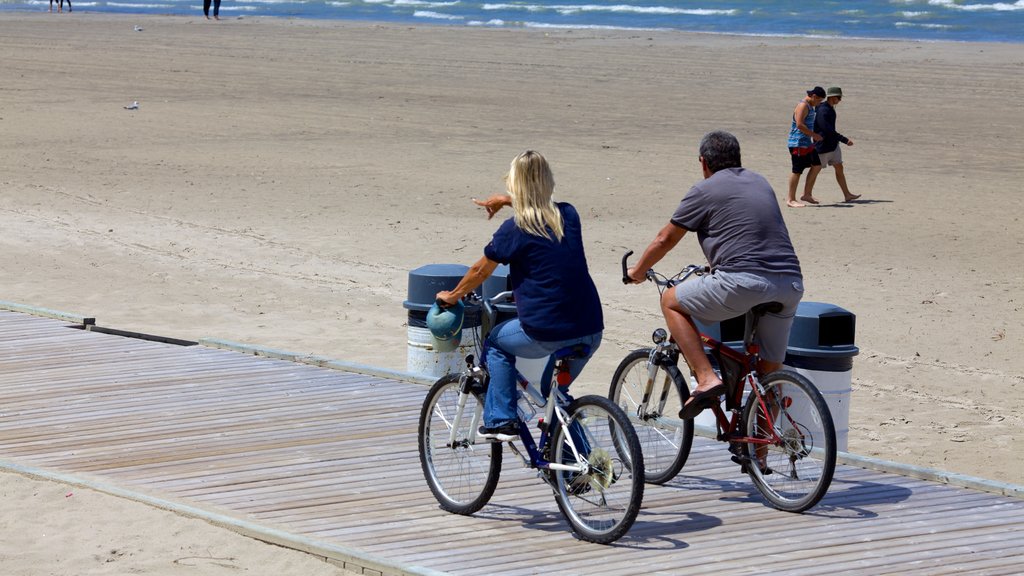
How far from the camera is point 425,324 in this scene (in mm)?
8469

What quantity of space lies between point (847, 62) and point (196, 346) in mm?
27001

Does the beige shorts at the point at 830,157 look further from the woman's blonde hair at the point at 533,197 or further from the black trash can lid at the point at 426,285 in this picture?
the woman's blonde hair at the point at 533,197

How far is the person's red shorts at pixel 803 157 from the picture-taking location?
1648 centimetres

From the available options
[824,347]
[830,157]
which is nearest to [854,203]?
[830,157]

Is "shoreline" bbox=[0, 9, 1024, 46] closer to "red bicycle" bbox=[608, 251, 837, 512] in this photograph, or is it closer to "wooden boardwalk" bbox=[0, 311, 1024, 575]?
"wooden boardwalk" bbox=[0, 311, 1024, 575]

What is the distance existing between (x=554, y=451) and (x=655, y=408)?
1056mm

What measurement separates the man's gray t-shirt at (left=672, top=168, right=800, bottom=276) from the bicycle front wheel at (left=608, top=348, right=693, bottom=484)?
29.0 inches

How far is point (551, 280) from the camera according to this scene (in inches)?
217

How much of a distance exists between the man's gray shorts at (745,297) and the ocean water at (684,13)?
39.3 m

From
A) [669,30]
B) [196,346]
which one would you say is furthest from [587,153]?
[669,30]

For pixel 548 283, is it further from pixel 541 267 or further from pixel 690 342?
pixel 690 342

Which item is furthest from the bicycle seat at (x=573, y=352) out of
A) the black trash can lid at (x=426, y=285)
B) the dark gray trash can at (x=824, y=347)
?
the black trash can lid at (x=426, y=285)

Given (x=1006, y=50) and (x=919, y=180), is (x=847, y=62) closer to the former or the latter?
(x=1006, y=50)

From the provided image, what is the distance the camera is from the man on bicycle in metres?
5.78
